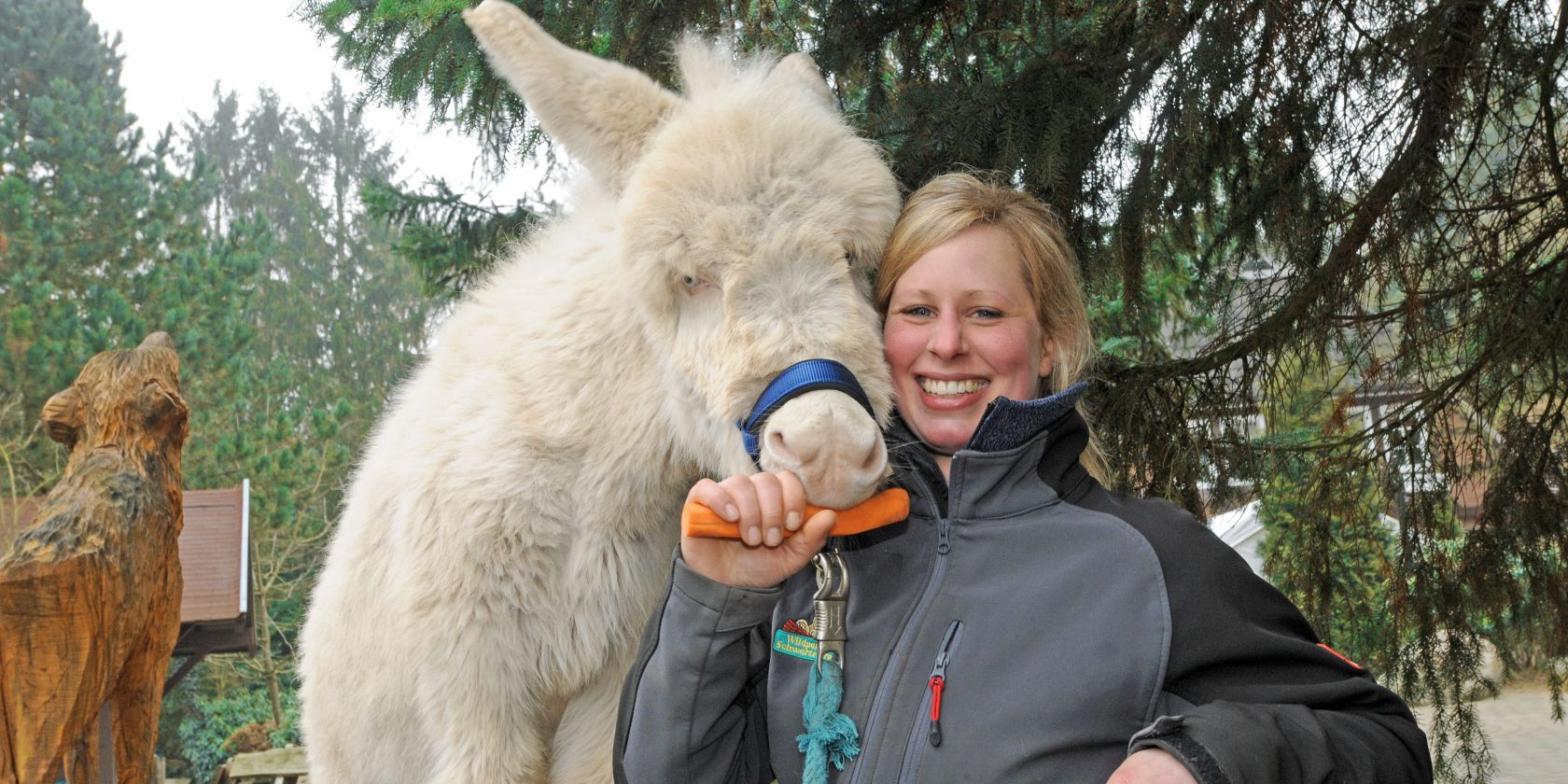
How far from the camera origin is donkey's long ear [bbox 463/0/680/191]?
228 cm

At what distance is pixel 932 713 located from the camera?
1.70 meters

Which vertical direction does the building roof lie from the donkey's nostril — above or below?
below

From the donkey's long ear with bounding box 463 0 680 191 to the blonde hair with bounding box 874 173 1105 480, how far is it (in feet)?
2.06

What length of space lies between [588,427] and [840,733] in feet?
2.65

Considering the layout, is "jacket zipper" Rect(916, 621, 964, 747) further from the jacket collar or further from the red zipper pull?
the jacket collar

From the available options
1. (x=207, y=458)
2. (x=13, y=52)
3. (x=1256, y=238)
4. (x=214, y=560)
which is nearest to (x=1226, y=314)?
(x=1256, y=238)

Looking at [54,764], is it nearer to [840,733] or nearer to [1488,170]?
[840,733]

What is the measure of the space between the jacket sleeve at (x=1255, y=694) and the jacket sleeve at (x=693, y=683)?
63cm

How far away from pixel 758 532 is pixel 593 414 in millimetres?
675

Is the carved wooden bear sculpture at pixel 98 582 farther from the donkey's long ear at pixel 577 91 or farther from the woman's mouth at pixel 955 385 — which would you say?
the woman's mouth at pixel 955 385

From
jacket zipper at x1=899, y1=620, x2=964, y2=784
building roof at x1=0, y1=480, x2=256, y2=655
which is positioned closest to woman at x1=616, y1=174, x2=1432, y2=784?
jacket zipper at x1=899, y1=620, x2=964, y2=784

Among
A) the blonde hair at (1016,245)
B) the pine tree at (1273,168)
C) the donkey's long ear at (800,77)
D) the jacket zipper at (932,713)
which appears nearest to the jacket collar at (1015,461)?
the jacket zipper at (932,713)

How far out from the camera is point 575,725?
231 centimetres

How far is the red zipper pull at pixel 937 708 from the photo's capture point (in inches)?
66.5
